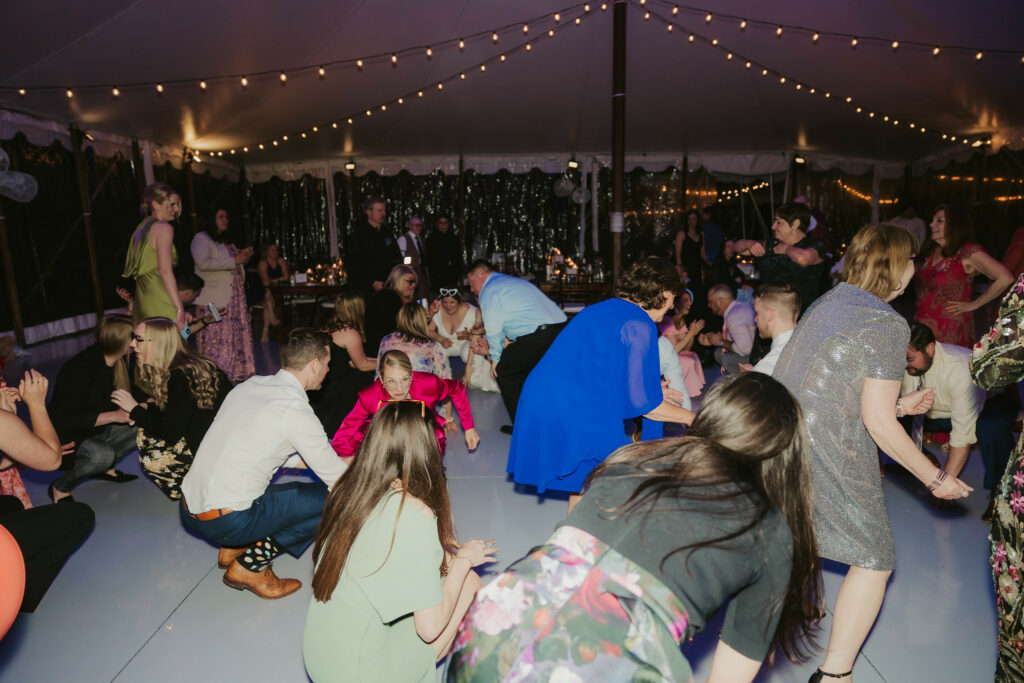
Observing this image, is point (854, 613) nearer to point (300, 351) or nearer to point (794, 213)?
point (300, 351)

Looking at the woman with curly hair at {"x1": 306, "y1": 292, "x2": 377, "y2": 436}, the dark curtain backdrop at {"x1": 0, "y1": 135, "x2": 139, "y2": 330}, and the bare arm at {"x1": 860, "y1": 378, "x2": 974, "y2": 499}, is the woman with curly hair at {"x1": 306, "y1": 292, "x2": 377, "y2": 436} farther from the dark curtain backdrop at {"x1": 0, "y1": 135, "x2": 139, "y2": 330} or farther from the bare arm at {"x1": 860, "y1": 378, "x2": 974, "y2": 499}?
the dark curtain backdrop at {"x1": 0, "y1": 135, "x2": 139, "y2": 330}

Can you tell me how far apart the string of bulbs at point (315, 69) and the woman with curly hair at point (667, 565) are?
6611mm

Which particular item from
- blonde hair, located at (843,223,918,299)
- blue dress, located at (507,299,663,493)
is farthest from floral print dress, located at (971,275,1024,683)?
blue dress, located at (507,299,663,493)

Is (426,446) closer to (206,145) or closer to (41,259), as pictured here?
(41,259)

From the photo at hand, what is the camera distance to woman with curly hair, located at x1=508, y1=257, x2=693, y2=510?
7.68 ft

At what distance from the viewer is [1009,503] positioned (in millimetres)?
1470

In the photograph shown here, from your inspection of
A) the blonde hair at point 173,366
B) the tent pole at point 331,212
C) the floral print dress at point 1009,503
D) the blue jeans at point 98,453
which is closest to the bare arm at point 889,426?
the floral print dress at point 1009,503

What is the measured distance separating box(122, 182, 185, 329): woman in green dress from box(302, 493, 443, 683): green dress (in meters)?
3.50

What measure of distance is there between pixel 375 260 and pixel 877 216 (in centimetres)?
1120

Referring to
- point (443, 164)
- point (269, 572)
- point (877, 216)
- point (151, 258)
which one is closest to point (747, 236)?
point (877, 216)

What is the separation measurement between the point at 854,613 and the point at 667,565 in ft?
3.59

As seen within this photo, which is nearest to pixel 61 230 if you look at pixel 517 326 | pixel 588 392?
pixel 517 326

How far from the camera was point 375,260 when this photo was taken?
236 inches

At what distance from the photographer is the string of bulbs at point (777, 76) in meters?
7.02
